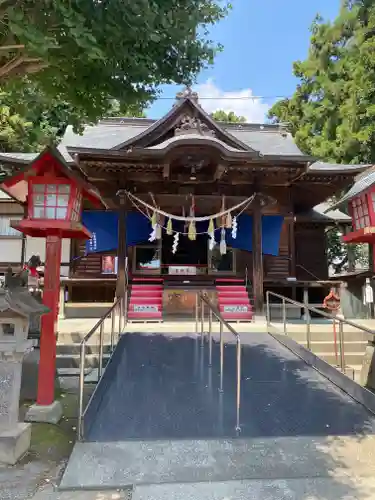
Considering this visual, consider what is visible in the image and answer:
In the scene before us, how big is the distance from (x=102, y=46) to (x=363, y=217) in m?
3.99

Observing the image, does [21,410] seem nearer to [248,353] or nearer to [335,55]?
[248,353]

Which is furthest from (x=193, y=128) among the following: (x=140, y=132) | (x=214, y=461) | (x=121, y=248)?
(x=214, y=461)

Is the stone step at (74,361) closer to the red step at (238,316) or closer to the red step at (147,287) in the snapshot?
the red step at (147,287)

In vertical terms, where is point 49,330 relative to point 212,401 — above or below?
above

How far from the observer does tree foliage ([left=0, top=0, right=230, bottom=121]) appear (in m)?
3.37

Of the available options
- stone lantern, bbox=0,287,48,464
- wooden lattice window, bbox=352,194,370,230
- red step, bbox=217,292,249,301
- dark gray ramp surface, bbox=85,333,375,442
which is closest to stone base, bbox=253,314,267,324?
red step, bbox=217,292,249,301

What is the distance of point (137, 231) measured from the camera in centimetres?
1102

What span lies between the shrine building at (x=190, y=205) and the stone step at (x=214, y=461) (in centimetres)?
570

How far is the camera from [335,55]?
17.6m

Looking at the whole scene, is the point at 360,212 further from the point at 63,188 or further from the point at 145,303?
the point at 145,303

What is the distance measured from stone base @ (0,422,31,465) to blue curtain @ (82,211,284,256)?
748 cm

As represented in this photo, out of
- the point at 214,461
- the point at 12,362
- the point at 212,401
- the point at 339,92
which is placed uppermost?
the point at 339,92

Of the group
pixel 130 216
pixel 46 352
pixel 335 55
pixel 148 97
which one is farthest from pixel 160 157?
pixel 335 55

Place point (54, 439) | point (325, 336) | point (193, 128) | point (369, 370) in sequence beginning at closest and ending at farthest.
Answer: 1. point (54, 439)
2. point (369, 370)
3. point (325, 336)
4. point (193, 128)
